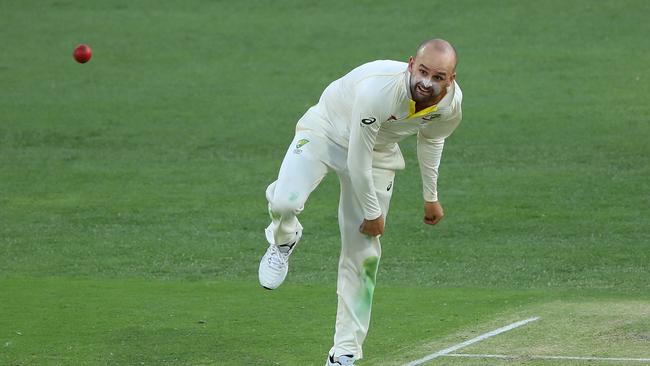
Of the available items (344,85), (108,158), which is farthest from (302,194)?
(108,158)

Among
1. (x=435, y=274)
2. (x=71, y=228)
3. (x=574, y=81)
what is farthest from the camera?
(x=574, y=81)

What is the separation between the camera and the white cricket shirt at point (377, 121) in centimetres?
809

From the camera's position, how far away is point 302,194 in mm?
8594

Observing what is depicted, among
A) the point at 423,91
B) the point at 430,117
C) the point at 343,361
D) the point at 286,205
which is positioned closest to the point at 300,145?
the point at 286,205

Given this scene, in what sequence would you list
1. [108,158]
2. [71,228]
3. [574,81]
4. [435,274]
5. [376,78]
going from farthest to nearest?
[574,81] → [108,158] → [71,228] → [435,274] → [376,78]

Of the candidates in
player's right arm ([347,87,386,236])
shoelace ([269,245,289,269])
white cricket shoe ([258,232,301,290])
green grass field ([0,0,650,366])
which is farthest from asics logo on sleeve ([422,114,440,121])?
green grass field ([0,0,650,366])

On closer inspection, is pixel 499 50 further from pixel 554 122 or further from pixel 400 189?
pixel 400 189

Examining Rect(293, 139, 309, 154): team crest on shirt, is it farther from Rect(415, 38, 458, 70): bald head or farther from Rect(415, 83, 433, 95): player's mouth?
Rect(415, 38, 458, 70): bald head

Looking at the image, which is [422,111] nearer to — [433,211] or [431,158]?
[431,158]

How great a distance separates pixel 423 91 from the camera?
26.3 feet

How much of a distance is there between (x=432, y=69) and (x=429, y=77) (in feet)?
0.20

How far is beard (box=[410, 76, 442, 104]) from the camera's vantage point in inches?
314

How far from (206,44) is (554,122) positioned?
26.2 ft

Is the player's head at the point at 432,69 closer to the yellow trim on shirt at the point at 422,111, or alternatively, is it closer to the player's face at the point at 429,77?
the player's face at the point at 429,77
